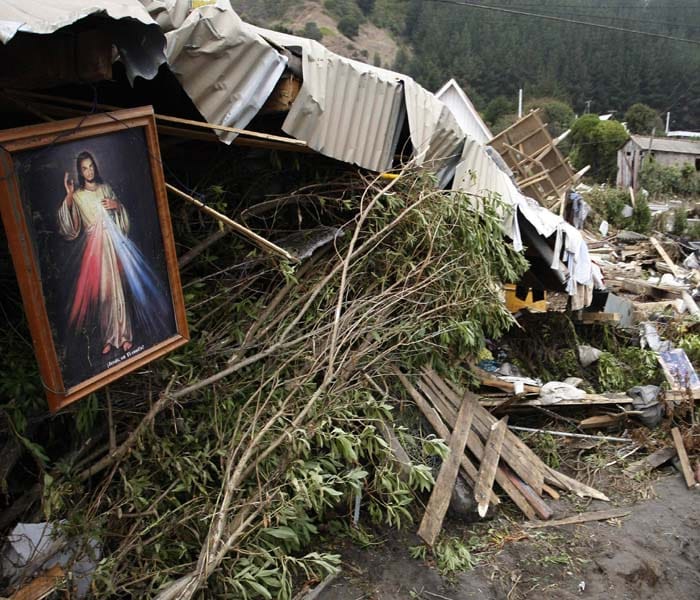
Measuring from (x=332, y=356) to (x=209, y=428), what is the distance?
895 mm

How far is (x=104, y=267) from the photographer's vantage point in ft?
9.32

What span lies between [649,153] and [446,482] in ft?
106

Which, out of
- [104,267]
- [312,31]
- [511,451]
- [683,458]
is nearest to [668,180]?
[683,458]

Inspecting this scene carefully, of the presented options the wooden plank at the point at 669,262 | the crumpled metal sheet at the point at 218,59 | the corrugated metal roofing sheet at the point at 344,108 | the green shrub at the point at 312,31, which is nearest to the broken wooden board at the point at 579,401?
the corrugated metal roofing sheet at the point at 344,108

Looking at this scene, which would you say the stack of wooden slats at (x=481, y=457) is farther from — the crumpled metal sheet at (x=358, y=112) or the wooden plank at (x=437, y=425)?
the crumpled metal sheet at (x=358, y=112)

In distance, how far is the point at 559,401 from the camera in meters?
7.32

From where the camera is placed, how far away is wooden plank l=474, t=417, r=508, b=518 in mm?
5352

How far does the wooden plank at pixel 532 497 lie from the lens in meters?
5.81

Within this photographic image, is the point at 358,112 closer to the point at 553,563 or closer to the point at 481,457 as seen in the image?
the point at 481,457

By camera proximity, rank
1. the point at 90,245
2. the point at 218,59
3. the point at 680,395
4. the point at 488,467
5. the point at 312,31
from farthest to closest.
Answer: the point at 312,31 < the point at 680,395 < the point at 488,467 < the point at 218,59 < the point at 90,245

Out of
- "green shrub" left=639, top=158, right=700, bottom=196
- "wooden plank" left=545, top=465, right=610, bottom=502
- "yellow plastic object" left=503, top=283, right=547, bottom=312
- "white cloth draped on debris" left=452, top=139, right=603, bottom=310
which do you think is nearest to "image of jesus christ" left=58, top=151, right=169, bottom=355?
"white cloth draped on debris" left=452, top=139, right=603, bottom=310

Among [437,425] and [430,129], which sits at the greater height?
[430,129]

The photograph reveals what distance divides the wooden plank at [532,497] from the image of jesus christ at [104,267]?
415 cm

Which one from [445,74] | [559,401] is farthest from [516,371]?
[445,74]
